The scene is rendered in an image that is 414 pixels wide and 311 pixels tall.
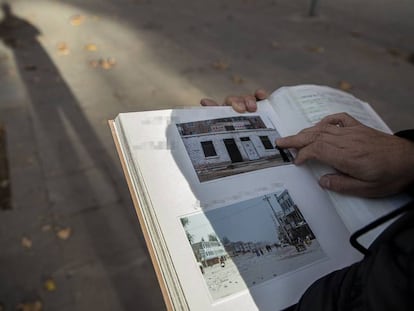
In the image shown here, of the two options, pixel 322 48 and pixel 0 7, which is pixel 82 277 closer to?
pixel 322 48

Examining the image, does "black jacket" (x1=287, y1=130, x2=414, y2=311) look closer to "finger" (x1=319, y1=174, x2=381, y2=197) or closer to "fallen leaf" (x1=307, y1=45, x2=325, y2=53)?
"finger" (x1=319, y1=174, x2=381, y2=197)

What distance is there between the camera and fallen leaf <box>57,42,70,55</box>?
11.9 ft

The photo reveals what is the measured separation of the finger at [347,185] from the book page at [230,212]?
0.10 feet

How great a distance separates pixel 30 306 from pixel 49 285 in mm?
116

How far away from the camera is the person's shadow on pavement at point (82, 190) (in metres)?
1.81

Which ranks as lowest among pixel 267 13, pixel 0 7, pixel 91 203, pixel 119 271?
pixel 119 271

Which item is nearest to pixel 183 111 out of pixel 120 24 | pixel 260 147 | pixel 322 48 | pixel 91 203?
pixel 260 147

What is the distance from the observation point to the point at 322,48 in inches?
153

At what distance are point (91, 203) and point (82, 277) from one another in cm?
47

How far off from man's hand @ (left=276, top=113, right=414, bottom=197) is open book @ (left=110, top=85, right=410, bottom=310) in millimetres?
35

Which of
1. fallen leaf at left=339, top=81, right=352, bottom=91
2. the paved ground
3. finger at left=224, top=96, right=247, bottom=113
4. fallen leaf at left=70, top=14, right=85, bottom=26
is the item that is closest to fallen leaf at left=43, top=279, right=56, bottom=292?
the paved ground

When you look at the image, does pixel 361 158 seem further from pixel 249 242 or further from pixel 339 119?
pixel 249 242

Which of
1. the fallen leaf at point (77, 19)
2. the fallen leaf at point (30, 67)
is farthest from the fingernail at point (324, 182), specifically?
the fallen leaf at point (77, 19)

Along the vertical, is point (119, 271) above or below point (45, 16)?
below
